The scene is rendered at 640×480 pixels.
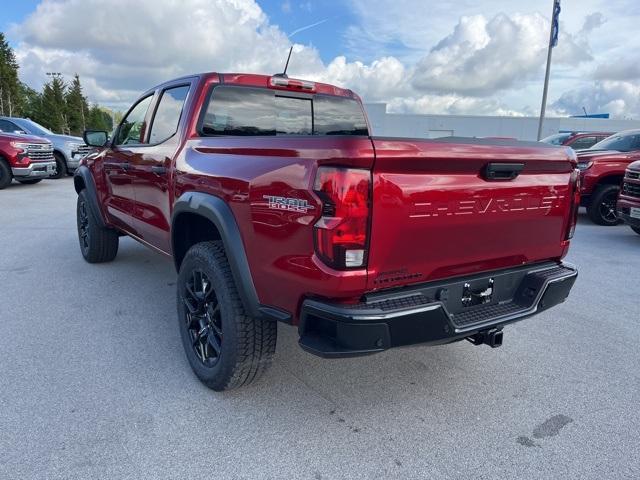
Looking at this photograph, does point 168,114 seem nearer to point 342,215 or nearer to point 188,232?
point 188,232

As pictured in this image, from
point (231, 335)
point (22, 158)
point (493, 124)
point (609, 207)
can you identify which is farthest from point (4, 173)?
point (493, 124)

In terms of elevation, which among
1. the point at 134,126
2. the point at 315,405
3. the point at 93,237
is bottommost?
the point at 315,405

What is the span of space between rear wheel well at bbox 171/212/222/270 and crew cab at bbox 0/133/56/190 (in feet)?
35.1

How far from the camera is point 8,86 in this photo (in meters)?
46.2

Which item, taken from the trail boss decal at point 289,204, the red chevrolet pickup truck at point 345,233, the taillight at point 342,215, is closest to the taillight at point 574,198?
the red chevrolet pickup truck at point 345,233

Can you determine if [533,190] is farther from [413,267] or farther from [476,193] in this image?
[413,267]

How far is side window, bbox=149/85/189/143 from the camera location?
351 centimetres

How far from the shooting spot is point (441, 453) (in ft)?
7.57

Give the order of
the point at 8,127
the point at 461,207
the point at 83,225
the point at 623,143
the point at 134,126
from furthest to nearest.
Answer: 1. the point at 8,127
2. the point at 623,143
3. the point at 83,225
4. the point at 134,126
5. the point at 461,207

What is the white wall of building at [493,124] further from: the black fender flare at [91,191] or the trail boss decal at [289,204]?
the trail boss decal at [289,204]

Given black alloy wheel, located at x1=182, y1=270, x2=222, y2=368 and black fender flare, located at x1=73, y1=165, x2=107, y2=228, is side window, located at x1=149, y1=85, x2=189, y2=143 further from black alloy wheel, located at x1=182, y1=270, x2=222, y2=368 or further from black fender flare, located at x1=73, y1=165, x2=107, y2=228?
black fender flare, located at x1=73, y1=165, x2=107, y2=228

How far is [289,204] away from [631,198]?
258 inches

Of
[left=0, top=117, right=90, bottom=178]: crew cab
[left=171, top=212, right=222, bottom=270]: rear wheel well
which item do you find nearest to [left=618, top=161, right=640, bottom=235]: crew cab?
→ [left=171, top=212, right=222, bottom=270]: rear wheel well

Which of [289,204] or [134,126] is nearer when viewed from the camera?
[289,204]
